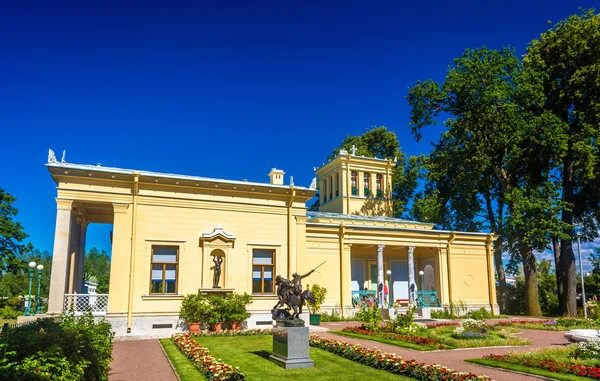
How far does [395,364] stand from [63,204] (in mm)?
14594

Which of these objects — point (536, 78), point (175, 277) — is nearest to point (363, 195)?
point (536, 78)

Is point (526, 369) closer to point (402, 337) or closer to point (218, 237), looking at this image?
point (402, 337)

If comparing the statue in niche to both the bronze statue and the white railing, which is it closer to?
the white railing

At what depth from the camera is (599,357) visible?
Answer: 41.7 feet

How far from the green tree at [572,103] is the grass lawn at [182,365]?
2537 centimetres

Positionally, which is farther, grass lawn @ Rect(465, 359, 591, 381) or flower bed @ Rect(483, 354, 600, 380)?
flower bed @ Rect(483, 354, 600, 380)

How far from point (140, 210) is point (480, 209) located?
2914 centimetres

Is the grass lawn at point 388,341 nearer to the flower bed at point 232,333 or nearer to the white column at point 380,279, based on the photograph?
the flower bed at point 232,333

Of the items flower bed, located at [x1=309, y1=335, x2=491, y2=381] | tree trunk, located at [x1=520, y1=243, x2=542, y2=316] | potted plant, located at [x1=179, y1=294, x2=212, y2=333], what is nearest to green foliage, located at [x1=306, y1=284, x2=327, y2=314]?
potted plant, located at [x1=179, y1=294, x2=212, y2=333]

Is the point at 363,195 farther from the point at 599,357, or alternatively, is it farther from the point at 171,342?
the point at 599,357

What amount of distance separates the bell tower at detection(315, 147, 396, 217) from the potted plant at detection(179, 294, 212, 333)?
1802 centimetres

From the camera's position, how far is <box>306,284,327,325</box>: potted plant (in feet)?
75.2

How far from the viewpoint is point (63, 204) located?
1927 cm

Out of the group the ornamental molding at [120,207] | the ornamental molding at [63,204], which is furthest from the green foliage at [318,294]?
the ornamental molding at [63,204]
